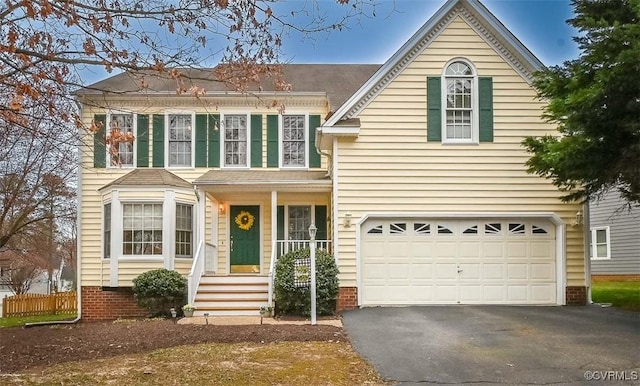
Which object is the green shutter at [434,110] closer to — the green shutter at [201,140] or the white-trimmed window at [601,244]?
the green shutter at [201,140]

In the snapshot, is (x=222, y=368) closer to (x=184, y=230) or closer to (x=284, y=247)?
(x=284, y=247)

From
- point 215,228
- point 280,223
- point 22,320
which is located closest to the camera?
point 215,228

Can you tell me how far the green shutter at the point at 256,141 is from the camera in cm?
1673

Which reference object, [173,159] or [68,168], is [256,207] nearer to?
[173,159]

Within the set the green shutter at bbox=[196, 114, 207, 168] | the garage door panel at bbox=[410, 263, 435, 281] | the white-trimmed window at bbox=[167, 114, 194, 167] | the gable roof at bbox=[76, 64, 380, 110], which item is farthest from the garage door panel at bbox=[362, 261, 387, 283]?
the white-trimmed window at bbox=[167, 114, 194, 167]

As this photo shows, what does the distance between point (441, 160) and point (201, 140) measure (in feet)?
21.9

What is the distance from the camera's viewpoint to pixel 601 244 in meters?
25.7

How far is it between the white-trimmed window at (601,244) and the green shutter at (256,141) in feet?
52.6

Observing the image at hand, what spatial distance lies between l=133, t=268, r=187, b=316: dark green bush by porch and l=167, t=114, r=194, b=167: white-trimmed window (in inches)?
140

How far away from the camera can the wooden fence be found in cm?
2262

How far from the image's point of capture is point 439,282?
46.0ft

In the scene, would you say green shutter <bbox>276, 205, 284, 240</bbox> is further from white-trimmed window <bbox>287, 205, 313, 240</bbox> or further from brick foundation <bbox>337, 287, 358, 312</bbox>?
brick foundation <bbox>337, 287, 358, 312</bbox>

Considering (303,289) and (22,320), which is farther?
(22,320)

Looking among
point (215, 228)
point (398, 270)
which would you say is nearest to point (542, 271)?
point (398, 270)
